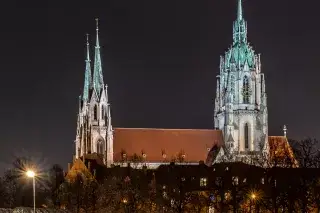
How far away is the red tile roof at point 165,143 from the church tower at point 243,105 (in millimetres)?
3817

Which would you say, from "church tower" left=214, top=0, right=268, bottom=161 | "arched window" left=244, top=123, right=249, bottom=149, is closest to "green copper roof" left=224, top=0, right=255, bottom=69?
"church tower" left=214, top=0, right=268, bottom=161

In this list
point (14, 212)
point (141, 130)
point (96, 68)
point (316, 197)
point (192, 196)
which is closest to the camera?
point (14, 212)

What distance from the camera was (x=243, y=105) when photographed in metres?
145

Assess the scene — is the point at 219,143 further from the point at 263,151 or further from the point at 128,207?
the point at 128,207

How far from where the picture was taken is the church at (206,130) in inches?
5477

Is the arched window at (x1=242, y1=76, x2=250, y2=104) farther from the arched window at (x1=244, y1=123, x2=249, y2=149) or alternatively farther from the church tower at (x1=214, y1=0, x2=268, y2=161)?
the arched window at (x1=244, y1=123, x2=249, y2=149)

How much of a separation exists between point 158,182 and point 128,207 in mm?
33370

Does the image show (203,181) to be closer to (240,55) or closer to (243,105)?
(243,105)

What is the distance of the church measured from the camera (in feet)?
456

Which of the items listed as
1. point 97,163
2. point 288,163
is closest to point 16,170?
point 97,163

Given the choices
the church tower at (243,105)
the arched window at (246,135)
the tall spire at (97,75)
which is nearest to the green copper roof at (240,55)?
the church tower at (243,105)

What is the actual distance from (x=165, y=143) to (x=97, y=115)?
15.0m

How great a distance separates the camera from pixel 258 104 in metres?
146

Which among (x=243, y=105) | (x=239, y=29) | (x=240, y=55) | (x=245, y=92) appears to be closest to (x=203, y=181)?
(x=243, y=105)
